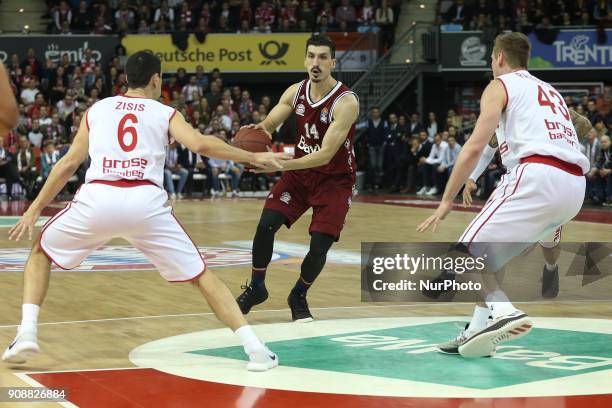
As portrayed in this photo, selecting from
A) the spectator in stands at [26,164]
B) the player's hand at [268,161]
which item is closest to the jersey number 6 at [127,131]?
the player's hand at [268,161]

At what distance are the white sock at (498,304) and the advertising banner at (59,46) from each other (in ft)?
68.8

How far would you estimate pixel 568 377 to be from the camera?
5.43 meters

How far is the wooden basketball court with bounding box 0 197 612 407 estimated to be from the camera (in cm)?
529

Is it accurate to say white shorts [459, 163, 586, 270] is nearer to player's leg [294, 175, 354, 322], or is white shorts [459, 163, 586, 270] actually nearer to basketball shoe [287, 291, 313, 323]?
player's leg [294, 175, 354, 322]

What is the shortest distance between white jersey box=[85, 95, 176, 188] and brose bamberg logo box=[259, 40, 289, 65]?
20.7m

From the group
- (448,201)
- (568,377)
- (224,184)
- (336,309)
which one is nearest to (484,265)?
(448,201)

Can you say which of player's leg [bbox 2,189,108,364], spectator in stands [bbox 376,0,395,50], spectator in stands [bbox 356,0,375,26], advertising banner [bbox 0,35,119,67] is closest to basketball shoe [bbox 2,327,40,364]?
player's leg [bbox 2,189,108,364]

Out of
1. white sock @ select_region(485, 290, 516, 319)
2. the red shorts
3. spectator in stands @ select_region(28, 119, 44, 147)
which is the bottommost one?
spectator in stands @ select_region(28, 119, 44, 147)

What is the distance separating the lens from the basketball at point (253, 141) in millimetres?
7355

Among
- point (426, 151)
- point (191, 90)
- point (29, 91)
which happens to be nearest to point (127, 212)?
point (426, 151)

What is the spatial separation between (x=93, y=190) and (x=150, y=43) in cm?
2090

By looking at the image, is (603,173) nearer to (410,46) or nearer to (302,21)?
(410,46)

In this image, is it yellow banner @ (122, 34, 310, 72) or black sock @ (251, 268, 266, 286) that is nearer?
black sock @ (251, 268, 266, 286)

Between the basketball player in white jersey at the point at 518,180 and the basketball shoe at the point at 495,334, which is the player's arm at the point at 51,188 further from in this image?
the basketball shoe at the point at 495,334
